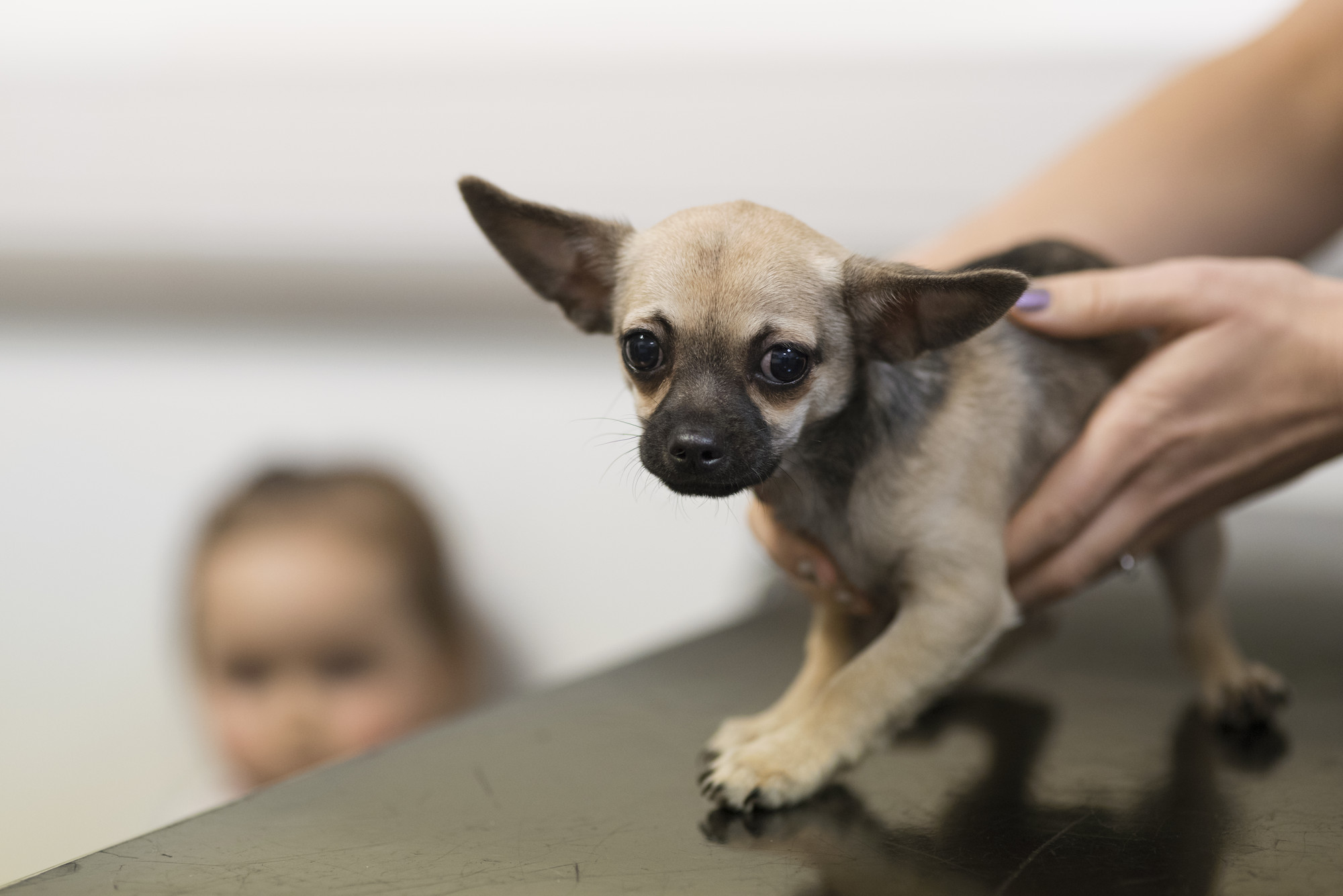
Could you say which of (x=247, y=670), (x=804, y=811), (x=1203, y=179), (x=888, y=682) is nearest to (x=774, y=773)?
(x=804, y=811)

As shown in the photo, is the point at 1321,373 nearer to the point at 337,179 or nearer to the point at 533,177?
the point at 533,177

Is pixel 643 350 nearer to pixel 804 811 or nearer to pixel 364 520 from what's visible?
pixel 804 811

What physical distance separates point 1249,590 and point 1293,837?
1151 millimetres

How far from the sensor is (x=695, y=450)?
866 millimetres

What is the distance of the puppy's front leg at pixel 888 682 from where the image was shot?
96 centimetres

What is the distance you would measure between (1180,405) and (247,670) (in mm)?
2399

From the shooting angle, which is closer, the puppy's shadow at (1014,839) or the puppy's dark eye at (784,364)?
the puppy's shadow at (1014,839)

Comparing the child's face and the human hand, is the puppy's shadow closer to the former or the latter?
the human hand

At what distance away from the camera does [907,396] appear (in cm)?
109

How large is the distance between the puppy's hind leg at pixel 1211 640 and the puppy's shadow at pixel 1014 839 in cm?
18

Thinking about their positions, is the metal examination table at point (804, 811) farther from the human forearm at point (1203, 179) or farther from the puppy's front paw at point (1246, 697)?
the human forearm at point (1203, 179)

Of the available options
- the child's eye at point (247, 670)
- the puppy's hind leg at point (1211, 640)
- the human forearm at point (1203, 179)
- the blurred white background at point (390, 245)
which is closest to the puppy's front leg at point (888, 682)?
the puppy's hind leg at point (1211, 640)

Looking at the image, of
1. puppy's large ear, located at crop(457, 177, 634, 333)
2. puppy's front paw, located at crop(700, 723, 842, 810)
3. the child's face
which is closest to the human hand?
puppy's front paw, located at crop(700, 723, 842, 810)

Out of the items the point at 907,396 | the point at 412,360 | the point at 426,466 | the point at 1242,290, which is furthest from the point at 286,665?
the point at 1242,290
